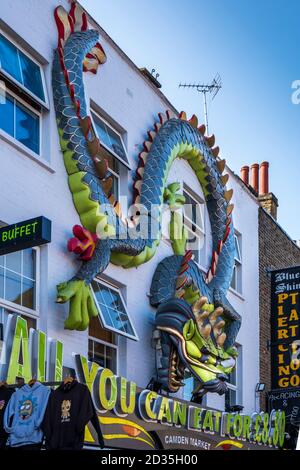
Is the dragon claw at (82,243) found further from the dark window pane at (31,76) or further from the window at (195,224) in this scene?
the window at (195,224)

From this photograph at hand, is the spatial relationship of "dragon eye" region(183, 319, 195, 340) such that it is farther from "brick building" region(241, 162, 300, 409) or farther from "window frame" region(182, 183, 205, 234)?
"brick building" region(241, 162, 300, 409)

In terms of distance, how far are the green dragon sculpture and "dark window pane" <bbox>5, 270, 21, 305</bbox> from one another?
64 cm

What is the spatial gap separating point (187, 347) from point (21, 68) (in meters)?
5.43

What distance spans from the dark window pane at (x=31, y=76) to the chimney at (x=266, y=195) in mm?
12411

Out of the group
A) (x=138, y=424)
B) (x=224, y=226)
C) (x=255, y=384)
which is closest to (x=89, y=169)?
(x=138, y=424)

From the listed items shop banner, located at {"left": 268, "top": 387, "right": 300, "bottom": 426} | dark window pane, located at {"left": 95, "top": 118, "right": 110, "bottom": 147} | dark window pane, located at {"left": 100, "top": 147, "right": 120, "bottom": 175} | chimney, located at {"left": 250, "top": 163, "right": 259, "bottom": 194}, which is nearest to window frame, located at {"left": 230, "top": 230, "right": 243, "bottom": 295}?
shop banner, located at {"left": 268, "top": 387, "right": 300, "bottom": 426}

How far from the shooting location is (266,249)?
75.7ft

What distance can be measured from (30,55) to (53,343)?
4.59 meters

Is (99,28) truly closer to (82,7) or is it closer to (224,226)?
(82,7)

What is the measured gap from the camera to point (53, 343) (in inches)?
468

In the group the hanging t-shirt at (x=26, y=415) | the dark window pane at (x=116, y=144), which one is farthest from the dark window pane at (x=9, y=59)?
the hanging t-shirt at (x=26, y=415)

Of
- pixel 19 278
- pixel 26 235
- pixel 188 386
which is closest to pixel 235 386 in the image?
pixel 188 386

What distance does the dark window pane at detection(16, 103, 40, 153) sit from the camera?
43.9 feet

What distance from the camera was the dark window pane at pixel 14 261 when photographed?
41.3 ft
